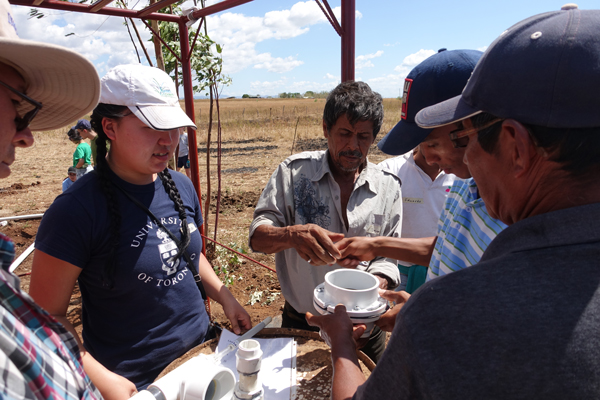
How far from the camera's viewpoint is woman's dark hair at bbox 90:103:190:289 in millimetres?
1566

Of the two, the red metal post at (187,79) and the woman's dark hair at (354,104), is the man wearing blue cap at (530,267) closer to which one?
the woman's dark hair at (354,104)

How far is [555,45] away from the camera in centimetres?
78

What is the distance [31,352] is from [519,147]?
1139mm

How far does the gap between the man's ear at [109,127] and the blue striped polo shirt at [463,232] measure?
62.2 inches

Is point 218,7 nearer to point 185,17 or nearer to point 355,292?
point 185,17

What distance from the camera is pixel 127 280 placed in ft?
5.24

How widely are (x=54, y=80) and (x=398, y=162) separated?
269cm

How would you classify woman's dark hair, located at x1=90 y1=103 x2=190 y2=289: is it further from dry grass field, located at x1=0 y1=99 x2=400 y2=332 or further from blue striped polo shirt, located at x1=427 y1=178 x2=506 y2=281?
dry grass field, located at x1=0 y1=99 x2=400 y2=332

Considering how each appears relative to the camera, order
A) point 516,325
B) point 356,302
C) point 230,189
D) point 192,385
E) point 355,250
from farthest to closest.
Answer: point 230,189
point 355,250
point 356,302
point 192,385
point 516,325

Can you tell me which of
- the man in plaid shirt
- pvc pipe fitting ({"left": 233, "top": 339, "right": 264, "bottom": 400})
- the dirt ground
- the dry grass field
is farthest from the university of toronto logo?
the dry grass field

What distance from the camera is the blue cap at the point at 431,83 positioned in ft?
5.48

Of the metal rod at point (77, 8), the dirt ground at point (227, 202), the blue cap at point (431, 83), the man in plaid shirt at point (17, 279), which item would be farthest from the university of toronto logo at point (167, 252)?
the dirt ground at point (227, 202)

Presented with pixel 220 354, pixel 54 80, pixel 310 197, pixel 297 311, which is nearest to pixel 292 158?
pixel 310 197

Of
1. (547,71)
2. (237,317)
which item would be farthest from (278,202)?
(547,71)
